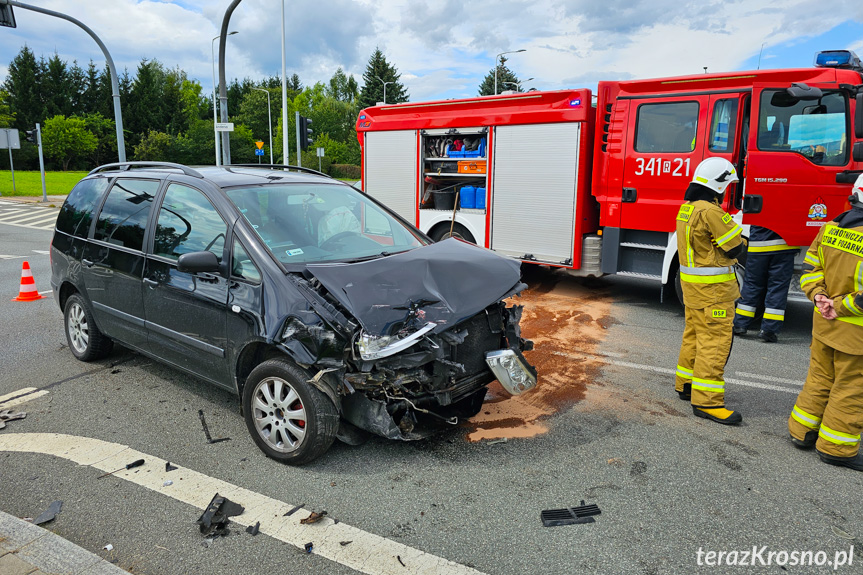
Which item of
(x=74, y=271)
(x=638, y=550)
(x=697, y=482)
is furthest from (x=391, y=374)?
(x=74, y=271)

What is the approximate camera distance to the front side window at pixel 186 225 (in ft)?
12.9

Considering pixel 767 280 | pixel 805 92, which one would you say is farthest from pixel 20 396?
pixel 805 92

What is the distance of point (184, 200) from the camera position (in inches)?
168

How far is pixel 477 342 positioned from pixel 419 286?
0.52 metres

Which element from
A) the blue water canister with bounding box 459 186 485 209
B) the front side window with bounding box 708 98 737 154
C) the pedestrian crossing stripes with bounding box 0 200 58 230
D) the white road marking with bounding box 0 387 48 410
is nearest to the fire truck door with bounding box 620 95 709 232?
the front side window with bounding box 708 98 737 154

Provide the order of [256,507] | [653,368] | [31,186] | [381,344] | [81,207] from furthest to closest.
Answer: [31,186], [653,368], [81,207], [381,344], [256,507]

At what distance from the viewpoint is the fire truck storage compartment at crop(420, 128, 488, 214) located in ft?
29.8

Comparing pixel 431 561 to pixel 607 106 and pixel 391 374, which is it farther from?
pixel 607 106

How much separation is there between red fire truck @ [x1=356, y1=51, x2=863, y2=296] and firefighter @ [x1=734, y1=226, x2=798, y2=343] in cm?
14

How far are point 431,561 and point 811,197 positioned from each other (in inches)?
225

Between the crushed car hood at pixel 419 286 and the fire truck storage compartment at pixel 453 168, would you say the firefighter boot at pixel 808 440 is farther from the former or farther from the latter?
the fire truck storage compartment at pixel 453 168

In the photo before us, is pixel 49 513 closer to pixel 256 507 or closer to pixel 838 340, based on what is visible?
pixel 256 507

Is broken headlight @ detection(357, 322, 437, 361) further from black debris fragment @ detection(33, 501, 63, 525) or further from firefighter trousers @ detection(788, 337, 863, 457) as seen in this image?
firefighter trousers @ detection(788, 337, 863, 457)

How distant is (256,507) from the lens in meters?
3.11
